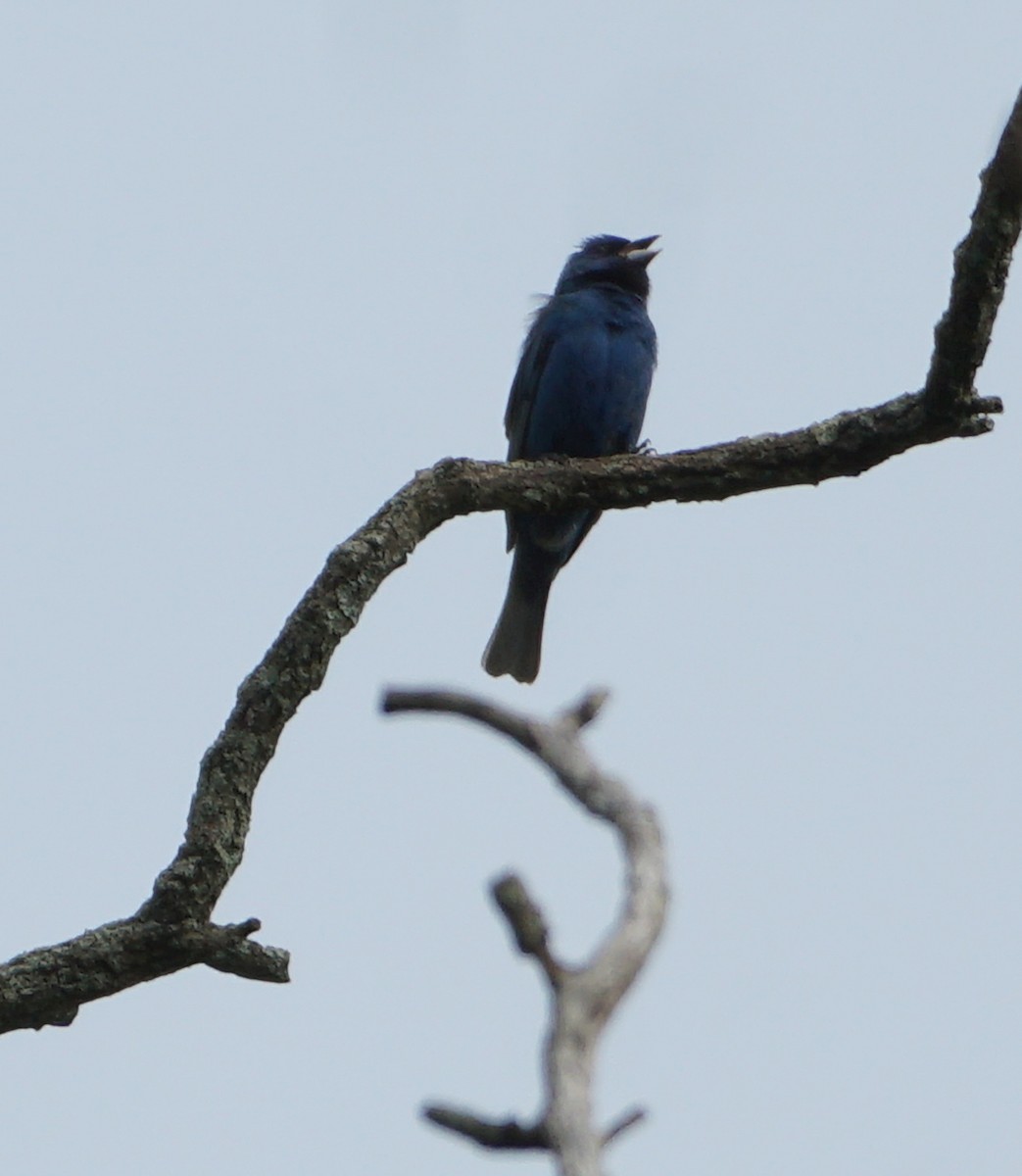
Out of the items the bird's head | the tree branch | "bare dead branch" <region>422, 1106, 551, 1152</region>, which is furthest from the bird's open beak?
"bare dead branch" <region>422, 1106, 551, 1152</region>

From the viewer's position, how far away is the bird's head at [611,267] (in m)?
9.39

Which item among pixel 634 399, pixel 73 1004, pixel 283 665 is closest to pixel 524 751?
pixel 283 665

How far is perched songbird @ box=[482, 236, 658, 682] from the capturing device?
8.56 m

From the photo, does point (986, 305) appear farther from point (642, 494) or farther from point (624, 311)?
point (624, 311)

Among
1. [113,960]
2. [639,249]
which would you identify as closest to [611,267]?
[639,249]

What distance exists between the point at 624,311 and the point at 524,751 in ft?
17.0

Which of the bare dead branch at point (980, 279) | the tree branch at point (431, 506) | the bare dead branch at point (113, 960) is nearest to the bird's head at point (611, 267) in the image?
the tree branch at point (431, 506)

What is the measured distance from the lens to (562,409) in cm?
861

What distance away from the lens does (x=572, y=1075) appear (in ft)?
8.69

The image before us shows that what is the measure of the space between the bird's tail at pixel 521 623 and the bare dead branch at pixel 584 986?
5014 mm

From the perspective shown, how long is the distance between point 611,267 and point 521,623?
1.91 metres

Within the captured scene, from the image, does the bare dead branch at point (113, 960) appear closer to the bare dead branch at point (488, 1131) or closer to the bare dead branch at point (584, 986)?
the bare dead branch at point (584, 986)

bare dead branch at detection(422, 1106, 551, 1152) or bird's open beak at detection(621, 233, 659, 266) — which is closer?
bare dead branch at detection(422, 1106, 551, 1152)

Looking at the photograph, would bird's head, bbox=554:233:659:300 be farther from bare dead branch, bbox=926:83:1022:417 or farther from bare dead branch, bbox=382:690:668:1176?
bare dead branch, bbox=382:690:668:1176
